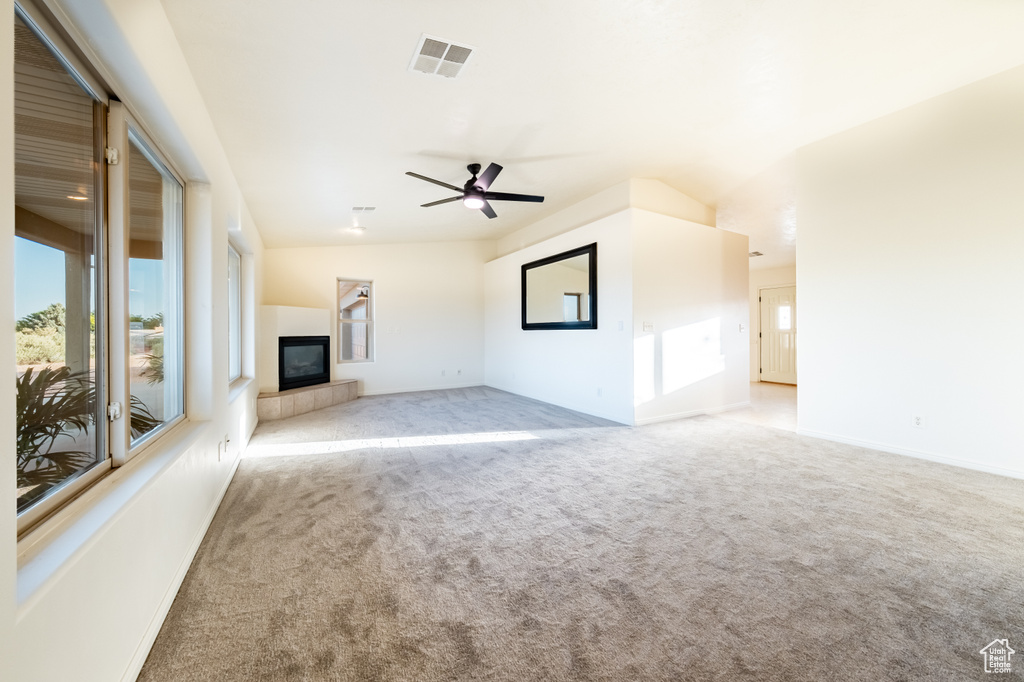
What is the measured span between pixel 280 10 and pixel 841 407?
545 cm

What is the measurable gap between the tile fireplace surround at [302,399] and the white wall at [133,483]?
8.31 ft

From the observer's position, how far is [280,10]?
6.88 feet

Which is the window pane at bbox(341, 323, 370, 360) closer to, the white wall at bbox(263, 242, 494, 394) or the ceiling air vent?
the white wall at bbox(263, 242, 494, 394)

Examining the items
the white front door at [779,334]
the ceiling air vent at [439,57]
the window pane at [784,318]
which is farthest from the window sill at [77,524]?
the window pane at [784,318]

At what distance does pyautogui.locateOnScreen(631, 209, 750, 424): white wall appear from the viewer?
16.2ft

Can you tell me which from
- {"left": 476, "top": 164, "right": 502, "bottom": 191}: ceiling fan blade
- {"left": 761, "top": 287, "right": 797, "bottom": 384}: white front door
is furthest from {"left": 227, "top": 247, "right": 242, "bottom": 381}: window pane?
{"left": 761, "top": 287, "right": 797, "bottom": 384}: white front door

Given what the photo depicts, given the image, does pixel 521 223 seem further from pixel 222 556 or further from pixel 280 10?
pixel 222 556

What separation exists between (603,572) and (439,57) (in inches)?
122

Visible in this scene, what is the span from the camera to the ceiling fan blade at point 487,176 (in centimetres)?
391

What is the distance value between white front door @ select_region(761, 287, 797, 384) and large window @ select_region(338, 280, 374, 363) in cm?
868

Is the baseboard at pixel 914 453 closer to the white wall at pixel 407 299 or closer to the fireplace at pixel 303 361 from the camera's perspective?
the white wall at pixel 407 299

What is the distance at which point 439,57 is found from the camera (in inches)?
101

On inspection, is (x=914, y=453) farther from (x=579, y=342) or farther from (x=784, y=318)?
(x=784, y=318)

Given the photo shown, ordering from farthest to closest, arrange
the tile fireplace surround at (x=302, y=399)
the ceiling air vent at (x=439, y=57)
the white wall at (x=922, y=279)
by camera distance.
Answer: the tile fireplace surround at (x=302, y=399) → the white wall at (x=922, y=279) → the ceiling air vent at (x=439, y=57)
